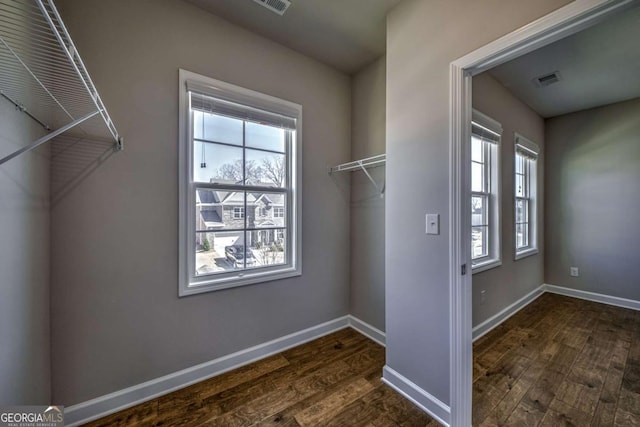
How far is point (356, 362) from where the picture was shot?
2.04 meters

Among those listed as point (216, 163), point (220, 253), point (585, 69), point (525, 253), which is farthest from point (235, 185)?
point (525, 253)

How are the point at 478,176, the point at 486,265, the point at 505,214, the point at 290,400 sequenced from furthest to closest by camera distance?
the point at 505,214
the point at 478,176
the point at 486,265
the point at 290,400

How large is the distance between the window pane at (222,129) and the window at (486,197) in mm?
2444

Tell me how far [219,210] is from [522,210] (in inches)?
161

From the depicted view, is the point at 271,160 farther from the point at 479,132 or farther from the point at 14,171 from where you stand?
the point at 479,132

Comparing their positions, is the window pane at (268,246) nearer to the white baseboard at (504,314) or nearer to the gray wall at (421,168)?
the gray wall at (421,168)

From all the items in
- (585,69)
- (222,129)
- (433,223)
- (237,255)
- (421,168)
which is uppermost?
(585,69)

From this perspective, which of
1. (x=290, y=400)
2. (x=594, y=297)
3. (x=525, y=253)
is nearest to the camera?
(x=290, y=400)

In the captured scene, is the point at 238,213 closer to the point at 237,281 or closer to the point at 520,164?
the point at 237,281

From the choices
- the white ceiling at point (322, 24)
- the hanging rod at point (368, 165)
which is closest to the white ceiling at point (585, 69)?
the white ceiling at point (322, 24)

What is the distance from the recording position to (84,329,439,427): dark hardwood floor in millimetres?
1487

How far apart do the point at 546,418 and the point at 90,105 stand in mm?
3127

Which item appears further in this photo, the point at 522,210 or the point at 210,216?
the point at 522,210

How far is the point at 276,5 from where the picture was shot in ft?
5.66
